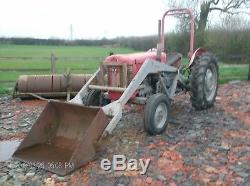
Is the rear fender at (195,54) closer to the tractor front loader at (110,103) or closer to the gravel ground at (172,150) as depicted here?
the tractor front loader at (110,103)

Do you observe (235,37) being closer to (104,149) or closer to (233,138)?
(233,138)

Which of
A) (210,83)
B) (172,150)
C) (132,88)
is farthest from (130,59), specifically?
(210,83)

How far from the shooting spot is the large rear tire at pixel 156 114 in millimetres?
5500

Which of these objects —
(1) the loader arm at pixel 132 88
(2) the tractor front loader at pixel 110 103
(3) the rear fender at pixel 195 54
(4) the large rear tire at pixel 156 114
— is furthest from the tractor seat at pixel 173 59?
(4) the large rear tire at pixel 156 114

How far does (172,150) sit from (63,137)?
5.25ft

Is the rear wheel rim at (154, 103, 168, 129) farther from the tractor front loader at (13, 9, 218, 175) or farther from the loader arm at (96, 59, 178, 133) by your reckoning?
the loader arm at (96, 59, 178, 133)

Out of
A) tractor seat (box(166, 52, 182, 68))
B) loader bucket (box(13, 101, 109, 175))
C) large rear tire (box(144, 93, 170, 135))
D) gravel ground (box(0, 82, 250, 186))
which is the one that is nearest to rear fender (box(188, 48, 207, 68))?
tractor seat (box(166, 52, 182, 68))

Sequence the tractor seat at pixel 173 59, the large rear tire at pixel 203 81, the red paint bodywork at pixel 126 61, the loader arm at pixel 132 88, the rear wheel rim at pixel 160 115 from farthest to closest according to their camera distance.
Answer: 1. the tractor seat at pixel 173 59
2. the large rear tire at pixel 203 81
3. the red paint bodywork at pixel 126 61
4. the rear wheel rim at pixel 160 115
5. the loader arm at pixel 132 88

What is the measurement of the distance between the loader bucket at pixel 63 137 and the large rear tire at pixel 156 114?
896 millimetres

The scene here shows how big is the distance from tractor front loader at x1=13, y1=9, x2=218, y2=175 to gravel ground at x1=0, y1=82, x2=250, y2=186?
182mm

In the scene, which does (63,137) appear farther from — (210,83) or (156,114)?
(210,83)

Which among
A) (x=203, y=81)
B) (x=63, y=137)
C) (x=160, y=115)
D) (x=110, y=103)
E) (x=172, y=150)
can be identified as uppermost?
(x=203, y=81)

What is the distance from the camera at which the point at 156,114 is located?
568 cm

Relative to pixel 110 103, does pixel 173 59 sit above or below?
above
